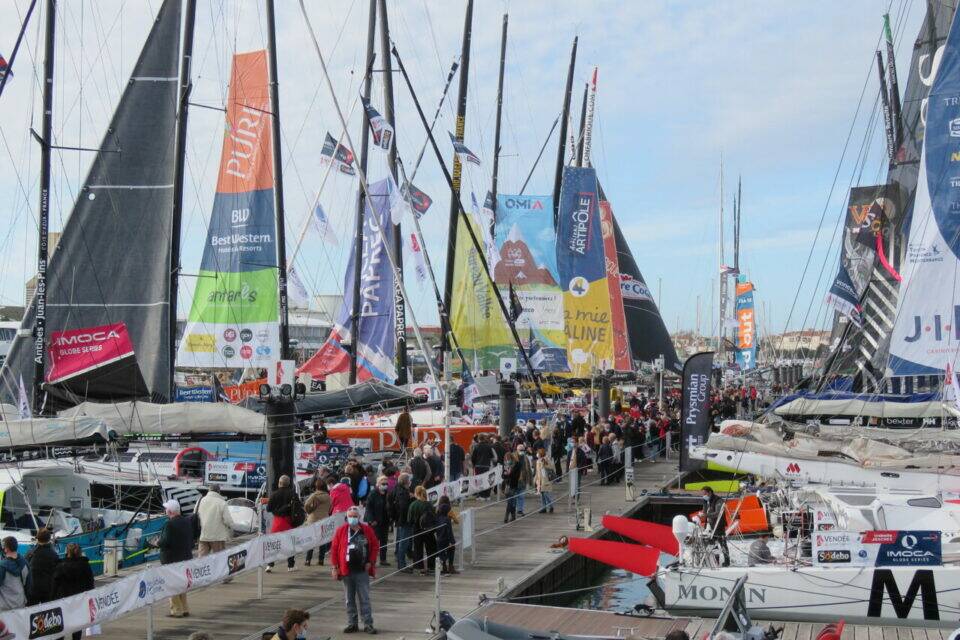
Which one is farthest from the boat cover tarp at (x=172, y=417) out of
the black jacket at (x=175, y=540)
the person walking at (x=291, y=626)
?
the person walking at (x=291, y=626)

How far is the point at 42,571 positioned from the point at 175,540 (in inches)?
77.9

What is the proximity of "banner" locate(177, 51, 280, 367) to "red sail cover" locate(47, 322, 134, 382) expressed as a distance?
1235 cm

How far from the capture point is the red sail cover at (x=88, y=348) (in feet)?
59.2

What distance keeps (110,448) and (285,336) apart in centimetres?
1308

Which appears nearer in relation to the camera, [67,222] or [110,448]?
[110,448]

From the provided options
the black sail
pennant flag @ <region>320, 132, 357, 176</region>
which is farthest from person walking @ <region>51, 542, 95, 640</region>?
pennant flag @ <region>320, 132, 357, 176</region>

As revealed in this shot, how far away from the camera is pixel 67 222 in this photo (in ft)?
77.9

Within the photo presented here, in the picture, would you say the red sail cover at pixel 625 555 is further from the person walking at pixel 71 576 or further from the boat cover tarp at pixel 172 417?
the person walking at pixel 71 576

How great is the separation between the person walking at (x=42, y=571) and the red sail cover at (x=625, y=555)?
278 inches

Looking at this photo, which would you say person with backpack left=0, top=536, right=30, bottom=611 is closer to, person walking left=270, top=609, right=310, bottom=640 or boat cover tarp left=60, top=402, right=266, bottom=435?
person walking left=270, top=609, right=310, bottom=640

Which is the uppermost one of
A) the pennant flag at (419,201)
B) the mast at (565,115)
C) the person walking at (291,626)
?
the mast at (565,115)

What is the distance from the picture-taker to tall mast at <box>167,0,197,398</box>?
24627 millimetres

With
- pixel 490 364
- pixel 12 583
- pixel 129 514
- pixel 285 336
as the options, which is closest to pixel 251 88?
pixel 285 336

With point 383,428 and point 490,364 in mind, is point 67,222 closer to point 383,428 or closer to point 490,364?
point 383,428
